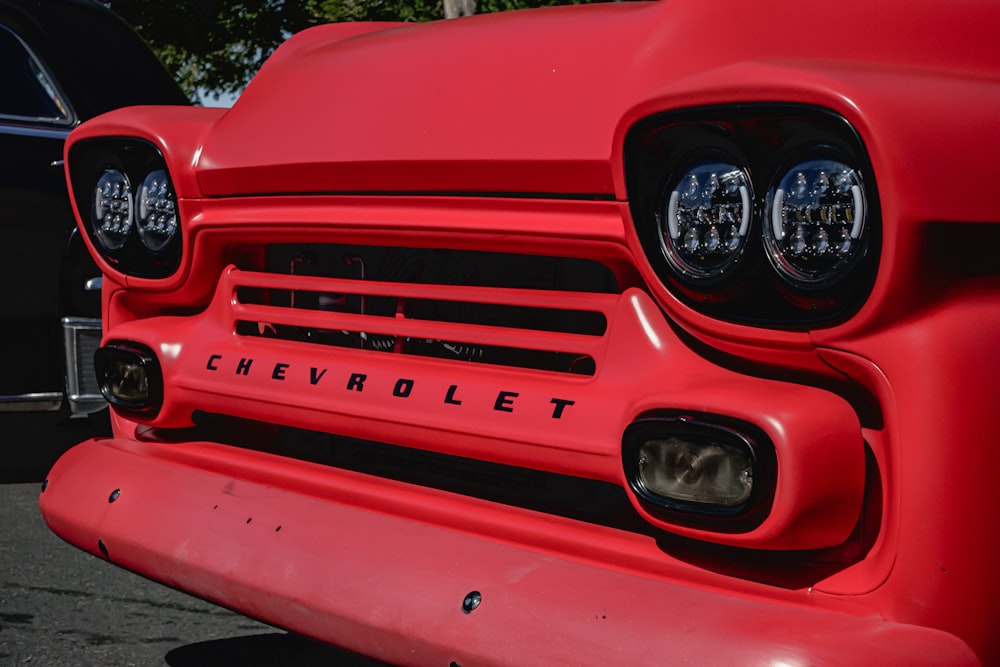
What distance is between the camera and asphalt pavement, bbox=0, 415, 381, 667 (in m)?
3.18

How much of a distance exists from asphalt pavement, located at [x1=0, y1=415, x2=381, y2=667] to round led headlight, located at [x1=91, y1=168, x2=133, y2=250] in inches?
44.3

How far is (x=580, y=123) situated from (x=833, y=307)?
52cm

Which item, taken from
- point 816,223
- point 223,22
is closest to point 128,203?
point 816,223

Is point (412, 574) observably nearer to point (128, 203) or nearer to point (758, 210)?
point (758, 210)

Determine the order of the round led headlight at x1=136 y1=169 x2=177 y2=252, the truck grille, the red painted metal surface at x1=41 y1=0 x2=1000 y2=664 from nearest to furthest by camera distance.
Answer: the red painted metal surface at x1=41 y1=0 x2=1000 y2=664 → the truck grille → the round led headlight at x1=136 y1=169 x2=177 y2=252

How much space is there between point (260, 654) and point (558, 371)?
5.01ft

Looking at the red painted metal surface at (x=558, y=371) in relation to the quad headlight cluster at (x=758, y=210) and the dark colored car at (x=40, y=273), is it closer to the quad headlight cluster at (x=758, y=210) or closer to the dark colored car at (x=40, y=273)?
the quad headlight cluster at (x=758, y=210)

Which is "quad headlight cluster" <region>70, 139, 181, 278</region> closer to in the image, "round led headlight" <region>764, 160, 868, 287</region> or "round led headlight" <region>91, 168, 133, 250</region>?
"round led headlight" <region>91, 168, 133, 250</region>

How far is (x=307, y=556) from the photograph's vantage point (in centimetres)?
208

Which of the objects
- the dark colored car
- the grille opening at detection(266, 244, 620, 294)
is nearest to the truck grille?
the grille opening at detection(266, 244, 620, 294)

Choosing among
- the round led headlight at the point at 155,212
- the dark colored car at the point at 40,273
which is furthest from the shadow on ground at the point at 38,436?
the round led headlight at the point at 155,212

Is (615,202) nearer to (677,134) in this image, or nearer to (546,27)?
Answer: (677,134)

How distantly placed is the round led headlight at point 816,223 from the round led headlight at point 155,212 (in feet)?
4.35

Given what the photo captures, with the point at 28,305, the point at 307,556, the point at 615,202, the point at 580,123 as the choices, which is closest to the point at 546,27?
the point at 580,123
